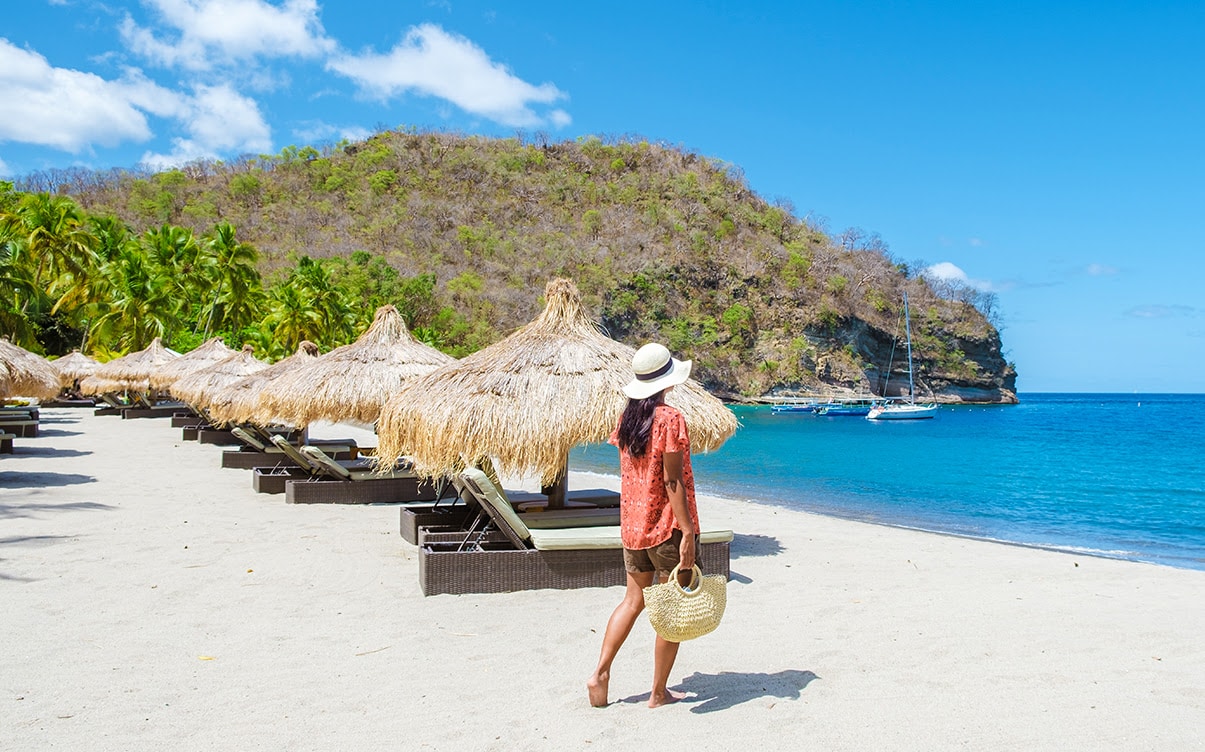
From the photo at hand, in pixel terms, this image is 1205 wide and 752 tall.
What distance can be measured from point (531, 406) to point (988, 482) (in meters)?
19.4

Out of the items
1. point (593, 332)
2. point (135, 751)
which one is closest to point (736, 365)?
point (593, 332)

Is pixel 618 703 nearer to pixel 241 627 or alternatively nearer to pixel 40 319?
pixel 241 627

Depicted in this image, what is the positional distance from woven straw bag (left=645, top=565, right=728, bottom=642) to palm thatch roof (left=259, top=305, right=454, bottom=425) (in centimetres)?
753

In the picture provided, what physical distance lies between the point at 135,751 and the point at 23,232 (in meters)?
40.2

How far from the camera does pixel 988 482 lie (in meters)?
22.8

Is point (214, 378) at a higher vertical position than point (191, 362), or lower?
lower

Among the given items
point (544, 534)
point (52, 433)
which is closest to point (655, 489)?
point (544, 534)

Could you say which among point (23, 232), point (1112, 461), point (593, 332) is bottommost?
point (1112, 461)

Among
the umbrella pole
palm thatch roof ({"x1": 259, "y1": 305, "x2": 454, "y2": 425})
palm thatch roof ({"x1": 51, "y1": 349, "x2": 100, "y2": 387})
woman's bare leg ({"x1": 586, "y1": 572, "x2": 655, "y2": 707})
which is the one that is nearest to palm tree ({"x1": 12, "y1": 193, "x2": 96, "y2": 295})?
palm thatch roof ({"x1": 51, "y1": 349, "x2": 100, "y2": 387})

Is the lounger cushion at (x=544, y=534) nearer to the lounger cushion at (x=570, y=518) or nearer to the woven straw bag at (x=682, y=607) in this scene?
the lounger cushion at (x=570, y=518)

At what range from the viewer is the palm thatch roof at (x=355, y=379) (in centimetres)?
1085

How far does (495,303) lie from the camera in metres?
64.6

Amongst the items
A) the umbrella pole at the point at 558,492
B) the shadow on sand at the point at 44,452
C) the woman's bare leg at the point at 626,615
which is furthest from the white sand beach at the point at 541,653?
the shadow on sand at the point at 44,452

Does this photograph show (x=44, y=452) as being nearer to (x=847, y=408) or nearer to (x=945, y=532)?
(x=945, y=532)
